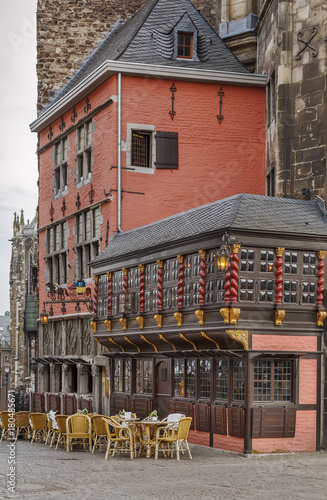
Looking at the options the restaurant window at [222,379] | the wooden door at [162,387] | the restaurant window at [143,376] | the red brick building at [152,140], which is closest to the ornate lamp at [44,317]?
the red brick building at [152,140]

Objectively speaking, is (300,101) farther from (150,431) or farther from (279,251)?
(150,431)

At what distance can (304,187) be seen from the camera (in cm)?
2152

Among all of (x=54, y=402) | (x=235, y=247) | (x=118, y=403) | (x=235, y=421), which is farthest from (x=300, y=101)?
(x=54, y=402)

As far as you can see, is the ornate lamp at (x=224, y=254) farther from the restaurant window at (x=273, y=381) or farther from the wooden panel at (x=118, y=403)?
the wooden panel at (x=118, y=403)

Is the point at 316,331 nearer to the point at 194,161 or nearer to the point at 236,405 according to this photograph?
the point at 236,405

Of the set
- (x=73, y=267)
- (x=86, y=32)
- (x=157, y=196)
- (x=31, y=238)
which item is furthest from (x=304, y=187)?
(x=31, y=238)

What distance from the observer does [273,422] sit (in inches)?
718

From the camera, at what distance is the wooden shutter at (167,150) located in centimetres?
2588

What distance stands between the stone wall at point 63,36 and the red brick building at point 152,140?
6.41 m

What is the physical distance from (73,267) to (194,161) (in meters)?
5.32

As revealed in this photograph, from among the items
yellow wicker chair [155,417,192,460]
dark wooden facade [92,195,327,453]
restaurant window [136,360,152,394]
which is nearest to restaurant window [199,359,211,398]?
dark wooden facade [92,195,327,453]

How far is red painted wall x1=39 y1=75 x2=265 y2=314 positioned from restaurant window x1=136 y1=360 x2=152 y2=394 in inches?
166

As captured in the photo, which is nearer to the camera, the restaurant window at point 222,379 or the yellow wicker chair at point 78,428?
the restaurant window at point 222,379

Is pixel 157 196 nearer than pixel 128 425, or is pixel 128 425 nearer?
pixel 128 425
